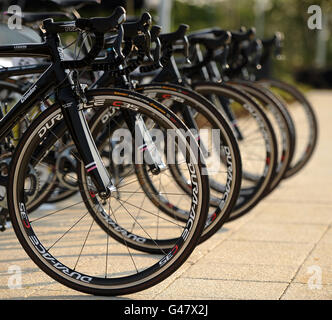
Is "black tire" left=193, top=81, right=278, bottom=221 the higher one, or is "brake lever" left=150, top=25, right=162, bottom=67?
"brake lever" left=150, top=25, right=162, bottom=67

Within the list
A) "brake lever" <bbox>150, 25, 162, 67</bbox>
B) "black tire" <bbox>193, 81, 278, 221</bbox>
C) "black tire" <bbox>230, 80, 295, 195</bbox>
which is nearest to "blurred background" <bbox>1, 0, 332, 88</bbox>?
"black tire" <bbox>230, 80, 295, 195</bbox>

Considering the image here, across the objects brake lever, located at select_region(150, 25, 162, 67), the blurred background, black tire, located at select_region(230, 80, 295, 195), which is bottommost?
the blurred background

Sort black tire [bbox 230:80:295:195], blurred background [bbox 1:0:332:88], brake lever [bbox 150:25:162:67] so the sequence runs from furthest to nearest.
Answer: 1. blurred background [bbox 1:0:332:88]
2. black tire [bbox 230:80:295:195]
3. brake lever [bbox 150:25:162:67]

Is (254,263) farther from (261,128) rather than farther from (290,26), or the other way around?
(290,26)

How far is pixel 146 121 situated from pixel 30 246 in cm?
125

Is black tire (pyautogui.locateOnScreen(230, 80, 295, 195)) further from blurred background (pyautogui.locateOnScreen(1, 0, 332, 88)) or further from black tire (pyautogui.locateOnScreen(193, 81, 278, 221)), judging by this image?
blurred background (pyautogui.locateOnScreen(1, 0, 332, 88))

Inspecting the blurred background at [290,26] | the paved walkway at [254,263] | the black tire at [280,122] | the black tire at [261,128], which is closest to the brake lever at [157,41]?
the black tire at [261,128]

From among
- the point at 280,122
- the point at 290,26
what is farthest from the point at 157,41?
the point at 290,26

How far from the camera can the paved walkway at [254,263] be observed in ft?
11.7

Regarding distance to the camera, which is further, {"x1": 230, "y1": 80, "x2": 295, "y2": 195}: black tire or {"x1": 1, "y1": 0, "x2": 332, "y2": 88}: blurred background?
{"x1": 1, "y1": 0, "x2": 332, "y2": 88}: blurred background

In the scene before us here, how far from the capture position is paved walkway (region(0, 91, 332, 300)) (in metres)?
3.56

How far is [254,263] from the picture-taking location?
13.6ft
